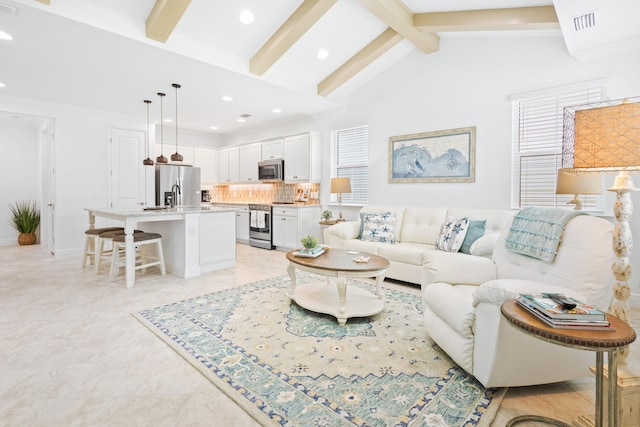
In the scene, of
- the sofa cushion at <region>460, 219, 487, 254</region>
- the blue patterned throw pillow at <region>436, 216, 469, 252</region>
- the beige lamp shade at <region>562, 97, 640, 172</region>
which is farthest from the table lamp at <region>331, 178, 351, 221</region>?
the beige lamp shade at <region>562, 97, 640, 172</region>

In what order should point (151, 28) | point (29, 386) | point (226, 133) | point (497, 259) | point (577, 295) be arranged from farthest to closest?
point (226, 133), point (151, 28), point (497, 259), point (29, 386), point (577, 295)

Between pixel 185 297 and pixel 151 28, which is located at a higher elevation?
pixel 151 28

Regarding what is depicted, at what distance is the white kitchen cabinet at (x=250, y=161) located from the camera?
286 inches

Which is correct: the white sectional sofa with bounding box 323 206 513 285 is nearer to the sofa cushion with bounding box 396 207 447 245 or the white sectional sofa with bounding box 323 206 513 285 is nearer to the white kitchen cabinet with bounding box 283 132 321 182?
the sofa cushion with bounding box 396 207 447 245

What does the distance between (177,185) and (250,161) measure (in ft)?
5.40

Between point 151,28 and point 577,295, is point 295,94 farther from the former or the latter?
point 577,295

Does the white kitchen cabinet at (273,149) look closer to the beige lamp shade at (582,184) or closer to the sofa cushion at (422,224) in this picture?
the sofa cushion at (422,224)

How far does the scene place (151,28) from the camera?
130 inches

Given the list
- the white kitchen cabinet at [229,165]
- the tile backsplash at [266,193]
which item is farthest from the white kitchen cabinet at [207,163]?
the tile backsplash at [266,193]

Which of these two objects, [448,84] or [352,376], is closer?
[352,376]

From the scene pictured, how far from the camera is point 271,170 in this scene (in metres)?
6.82

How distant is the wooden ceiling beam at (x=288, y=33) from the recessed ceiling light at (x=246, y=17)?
39 centimetres

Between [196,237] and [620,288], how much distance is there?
13.6ft

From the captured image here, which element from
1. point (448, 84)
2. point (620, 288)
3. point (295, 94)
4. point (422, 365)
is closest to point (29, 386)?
point (422, 365)
